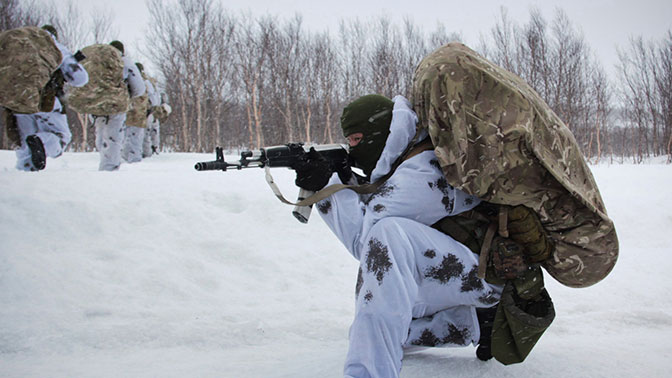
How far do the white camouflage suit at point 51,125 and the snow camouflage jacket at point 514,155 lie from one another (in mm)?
4761

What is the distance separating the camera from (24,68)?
4453mm

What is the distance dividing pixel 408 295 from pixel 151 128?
11.4m

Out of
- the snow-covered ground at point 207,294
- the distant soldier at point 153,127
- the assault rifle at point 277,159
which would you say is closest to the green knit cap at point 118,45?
the snow-covered ground at point 207,294

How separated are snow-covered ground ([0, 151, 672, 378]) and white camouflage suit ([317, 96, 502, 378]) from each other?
0.62 feet

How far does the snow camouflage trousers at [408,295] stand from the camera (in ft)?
3.71

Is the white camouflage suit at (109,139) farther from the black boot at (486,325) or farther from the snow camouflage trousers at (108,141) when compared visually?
the black boot at (486,325)

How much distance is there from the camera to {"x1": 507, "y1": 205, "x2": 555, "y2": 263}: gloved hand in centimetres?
132

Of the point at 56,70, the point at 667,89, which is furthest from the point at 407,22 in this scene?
the point at 56,70

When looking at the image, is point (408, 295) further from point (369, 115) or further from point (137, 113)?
point (137, 113)

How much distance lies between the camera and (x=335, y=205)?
1.52m

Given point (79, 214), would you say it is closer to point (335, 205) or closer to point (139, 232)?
point (139, 232)

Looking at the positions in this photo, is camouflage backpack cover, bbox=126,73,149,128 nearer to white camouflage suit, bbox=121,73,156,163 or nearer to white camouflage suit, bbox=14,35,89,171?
white camouflage suit, bbox=121,73,156,163

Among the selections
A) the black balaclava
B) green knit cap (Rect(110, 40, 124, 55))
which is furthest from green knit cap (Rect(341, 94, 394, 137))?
green knit cap (Rect(110, 40, 124, 55))

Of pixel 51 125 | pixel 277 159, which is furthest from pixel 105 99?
pixel 277 159
